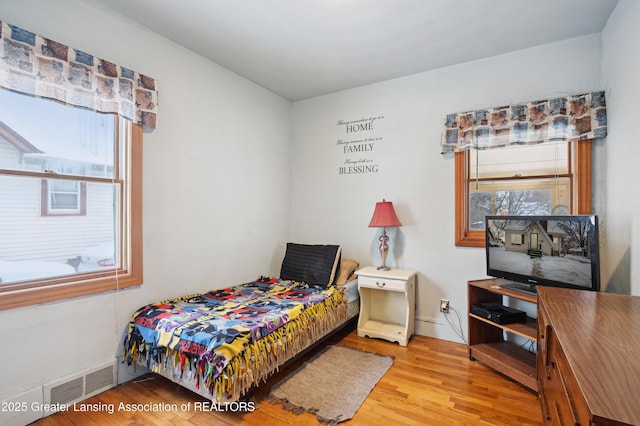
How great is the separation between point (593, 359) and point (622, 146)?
6.31 feet

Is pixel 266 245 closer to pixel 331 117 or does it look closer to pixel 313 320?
pixel 313 320

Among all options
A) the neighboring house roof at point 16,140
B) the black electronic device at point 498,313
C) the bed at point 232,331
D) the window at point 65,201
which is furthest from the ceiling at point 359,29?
the black electronic device at point 498,313

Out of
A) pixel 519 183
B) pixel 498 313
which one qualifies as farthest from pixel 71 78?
pixel 519 183

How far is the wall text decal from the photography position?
3297 mm

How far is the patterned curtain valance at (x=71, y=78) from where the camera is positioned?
165 centimetres

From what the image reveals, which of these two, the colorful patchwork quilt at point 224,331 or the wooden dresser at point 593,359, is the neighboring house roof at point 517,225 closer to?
the wooden dresser at point 593,359

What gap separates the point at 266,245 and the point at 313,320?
4.28 feet

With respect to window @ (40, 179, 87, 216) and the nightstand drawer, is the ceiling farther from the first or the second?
the nightstand drawer

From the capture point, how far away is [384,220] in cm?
295

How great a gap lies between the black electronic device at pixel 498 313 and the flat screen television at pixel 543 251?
182mm

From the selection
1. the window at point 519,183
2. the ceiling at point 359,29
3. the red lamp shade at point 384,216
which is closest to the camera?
the ceiling at point 359,29

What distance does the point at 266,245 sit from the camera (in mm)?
3475

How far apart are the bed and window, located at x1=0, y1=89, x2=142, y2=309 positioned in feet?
1.51

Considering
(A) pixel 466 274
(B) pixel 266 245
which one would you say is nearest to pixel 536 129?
(A) pixel 466 274
